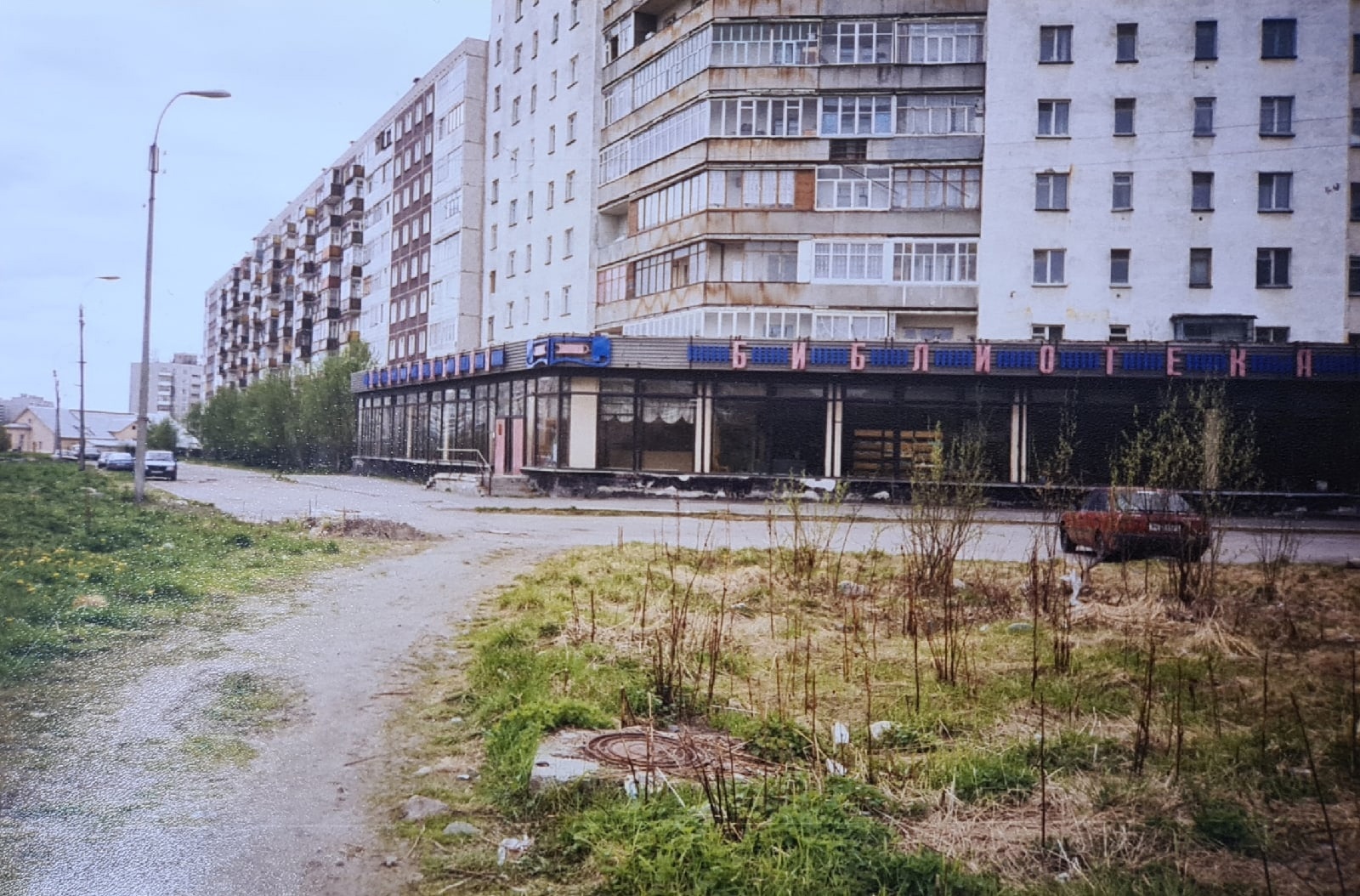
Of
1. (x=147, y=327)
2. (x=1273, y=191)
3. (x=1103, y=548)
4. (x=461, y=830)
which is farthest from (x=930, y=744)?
(x=1273, y=191)

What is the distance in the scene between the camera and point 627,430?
37125 millimetres

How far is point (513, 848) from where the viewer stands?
4.84m

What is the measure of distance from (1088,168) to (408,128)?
50.7 metres

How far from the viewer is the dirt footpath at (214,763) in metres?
4.59

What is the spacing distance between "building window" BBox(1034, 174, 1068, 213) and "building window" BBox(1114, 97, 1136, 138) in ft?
8.24

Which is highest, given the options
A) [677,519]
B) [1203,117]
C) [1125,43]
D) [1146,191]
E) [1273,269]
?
[1125,43]

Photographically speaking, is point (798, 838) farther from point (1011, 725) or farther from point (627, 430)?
point (627, 430)

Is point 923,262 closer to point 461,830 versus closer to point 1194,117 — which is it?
point 1194,117

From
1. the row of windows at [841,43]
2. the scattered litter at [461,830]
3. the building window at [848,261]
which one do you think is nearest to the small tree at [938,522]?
the scattered litter at [461,830]

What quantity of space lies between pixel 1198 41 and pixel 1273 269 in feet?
28.3

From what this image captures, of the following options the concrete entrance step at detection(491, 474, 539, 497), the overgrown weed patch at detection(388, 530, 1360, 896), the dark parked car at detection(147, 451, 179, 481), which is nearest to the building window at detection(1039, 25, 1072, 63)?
the concrete entrance step at detection(491, 474, 539, 497)

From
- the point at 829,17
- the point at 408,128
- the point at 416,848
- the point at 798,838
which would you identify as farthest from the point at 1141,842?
the point at 408,128

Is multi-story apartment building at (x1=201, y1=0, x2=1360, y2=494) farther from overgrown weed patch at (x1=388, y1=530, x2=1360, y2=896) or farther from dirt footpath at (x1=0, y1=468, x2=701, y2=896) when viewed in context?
dirt footpath at (x1=0, y1=468, x2=701, y2=896)

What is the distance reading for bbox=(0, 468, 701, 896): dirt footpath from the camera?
4590 millimetres
